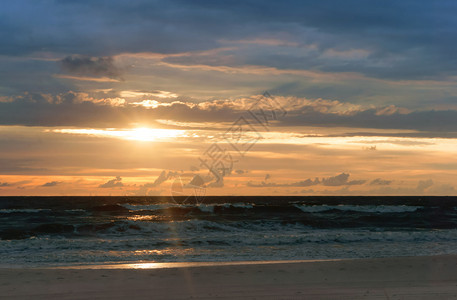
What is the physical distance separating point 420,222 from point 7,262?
33987 mm

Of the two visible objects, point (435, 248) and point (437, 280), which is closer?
point (437, 280)

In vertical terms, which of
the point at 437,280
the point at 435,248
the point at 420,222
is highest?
the point at 437,280

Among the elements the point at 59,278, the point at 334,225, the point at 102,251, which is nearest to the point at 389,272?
the point at 59,278

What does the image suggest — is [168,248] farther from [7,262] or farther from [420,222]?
[420,222]

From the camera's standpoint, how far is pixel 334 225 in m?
36.5

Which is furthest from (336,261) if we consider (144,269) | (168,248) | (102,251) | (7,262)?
(7,262)

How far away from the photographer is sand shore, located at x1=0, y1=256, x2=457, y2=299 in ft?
37.0

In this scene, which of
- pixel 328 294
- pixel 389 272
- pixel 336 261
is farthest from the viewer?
pixel 336 261

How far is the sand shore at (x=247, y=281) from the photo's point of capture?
11.3 m

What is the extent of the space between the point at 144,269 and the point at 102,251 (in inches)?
235

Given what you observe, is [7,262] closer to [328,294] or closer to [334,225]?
[328,294]

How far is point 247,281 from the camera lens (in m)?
12.8

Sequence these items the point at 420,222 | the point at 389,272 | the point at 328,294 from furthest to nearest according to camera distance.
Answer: the point at 420,222 < the point at 389,272 < the point at 328,294

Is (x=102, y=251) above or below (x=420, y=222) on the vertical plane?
above
